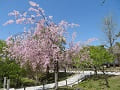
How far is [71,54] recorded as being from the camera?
15.9 m

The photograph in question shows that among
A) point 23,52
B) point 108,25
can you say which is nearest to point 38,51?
point 23,52

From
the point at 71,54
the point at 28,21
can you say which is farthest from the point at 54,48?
the point at 28,21

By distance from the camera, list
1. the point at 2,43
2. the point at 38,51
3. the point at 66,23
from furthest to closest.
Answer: the point at 2,43, the point at 66,23, the point at 38,51

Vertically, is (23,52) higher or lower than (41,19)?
lower

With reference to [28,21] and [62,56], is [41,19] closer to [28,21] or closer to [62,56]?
[28,21]

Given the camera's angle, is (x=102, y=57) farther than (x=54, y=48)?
Yes

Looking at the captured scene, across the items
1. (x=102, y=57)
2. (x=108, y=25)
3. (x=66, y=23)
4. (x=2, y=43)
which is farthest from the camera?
(x=108, y=25)

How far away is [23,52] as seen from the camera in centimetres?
1459

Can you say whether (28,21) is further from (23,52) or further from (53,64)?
(53,64)

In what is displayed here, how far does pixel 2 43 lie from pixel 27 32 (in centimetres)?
1260

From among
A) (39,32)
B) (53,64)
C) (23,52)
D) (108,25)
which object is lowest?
(53,64)

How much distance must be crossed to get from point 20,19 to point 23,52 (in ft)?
8.20

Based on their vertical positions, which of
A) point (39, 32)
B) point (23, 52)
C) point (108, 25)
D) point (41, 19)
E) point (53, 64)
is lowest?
point (53, 64)

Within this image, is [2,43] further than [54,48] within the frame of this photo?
Yes
